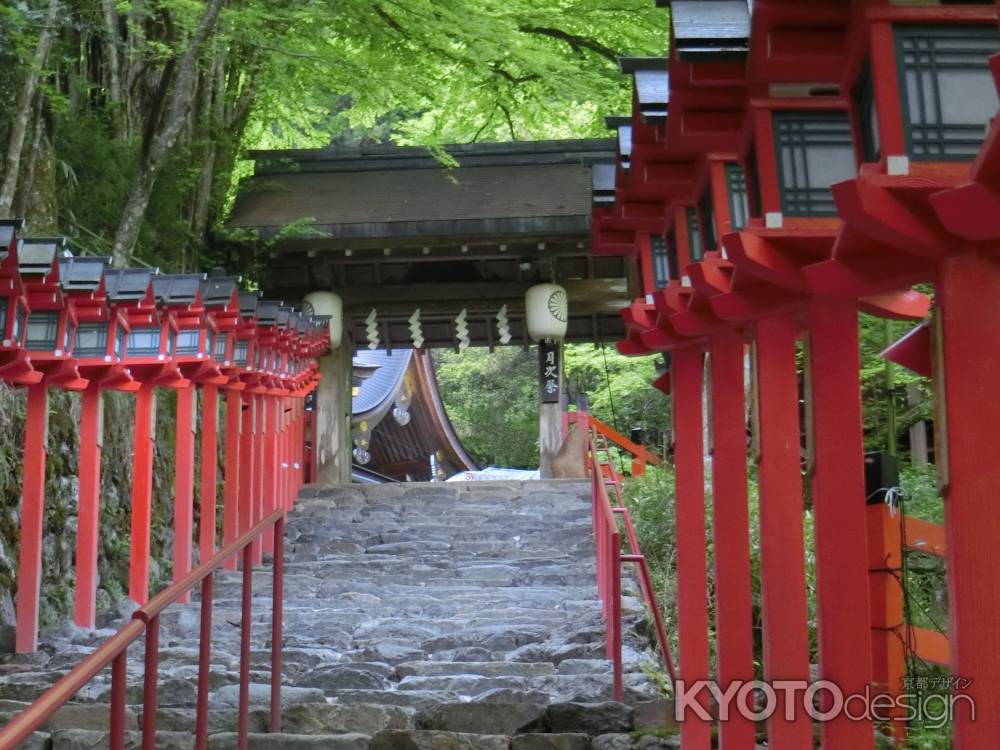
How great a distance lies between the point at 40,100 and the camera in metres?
10.8

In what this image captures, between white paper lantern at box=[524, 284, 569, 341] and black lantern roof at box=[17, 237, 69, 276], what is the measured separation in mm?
10401

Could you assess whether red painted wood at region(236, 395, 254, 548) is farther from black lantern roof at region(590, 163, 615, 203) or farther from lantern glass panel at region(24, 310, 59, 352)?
black lantern roof at region(590, 163, 615, 203)

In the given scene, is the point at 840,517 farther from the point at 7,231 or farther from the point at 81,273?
the point at 81,273

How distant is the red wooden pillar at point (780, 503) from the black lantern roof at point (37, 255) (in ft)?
14.2

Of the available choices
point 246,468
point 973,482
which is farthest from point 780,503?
point 246,468

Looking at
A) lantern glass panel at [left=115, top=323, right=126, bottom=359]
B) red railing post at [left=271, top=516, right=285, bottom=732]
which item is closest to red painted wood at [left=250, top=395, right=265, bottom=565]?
lantern glass panel at [left=115, top=323, right=126, bottom=359]

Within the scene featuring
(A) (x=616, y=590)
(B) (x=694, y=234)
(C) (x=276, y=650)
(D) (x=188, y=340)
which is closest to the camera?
(C) (x=276, y=650)

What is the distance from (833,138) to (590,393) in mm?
21394

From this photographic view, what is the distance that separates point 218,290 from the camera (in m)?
9.67

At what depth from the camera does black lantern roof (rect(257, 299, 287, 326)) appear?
37.0 ft

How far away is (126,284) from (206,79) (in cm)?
775

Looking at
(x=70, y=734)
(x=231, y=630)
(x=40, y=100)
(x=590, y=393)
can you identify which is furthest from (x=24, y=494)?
(x=590, y=393)

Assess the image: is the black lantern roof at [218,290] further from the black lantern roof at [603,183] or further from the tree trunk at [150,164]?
the black lantern roof at [603,183]

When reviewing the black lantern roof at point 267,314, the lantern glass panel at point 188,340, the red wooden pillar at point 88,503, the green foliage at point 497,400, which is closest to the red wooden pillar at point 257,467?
the black lantern roof at point 267,314
